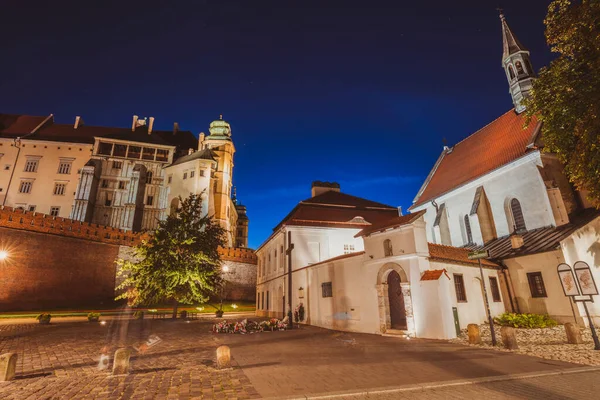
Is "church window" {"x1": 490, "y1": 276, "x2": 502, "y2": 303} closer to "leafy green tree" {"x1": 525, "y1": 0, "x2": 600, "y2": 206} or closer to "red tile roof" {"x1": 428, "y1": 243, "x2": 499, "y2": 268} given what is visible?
"red tile roof" {"x1": 428, "y1": 243, "x2": 499, "y2": 268}

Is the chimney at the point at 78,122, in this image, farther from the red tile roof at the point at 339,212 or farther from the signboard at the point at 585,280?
the signboard at the point at 585,280

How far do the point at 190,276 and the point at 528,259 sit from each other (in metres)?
22.5

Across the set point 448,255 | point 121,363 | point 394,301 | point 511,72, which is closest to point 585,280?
point 448,255

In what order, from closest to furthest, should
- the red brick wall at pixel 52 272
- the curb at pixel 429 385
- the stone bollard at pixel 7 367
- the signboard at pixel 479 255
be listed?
1. the curb at pixel 429 385
2. the stone bollard at pixel 7 367
3. the signboard at pixel 479 255
4. the red brick wall at pixel 52 272

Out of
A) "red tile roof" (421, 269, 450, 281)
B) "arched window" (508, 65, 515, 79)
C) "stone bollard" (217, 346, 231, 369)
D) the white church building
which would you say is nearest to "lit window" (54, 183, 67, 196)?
the white church building

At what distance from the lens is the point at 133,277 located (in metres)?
21.8

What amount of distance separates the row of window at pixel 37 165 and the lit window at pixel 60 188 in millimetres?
2079

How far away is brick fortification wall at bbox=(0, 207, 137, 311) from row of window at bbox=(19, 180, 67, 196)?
64.7 feet

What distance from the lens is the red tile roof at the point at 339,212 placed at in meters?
25.0

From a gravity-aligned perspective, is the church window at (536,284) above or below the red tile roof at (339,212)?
below

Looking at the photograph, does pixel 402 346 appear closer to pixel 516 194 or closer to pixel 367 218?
pixel 367 218

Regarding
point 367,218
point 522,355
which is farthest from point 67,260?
point 522,355

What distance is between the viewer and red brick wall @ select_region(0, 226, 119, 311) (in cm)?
2677

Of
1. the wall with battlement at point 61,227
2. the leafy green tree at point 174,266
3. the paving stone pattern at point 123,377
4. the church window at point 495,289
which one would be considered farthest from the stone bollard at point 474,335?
the wall with battlement at point 61,227
